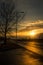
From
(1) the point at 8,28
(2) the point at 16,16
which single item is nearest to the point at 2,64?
(1) the point at 8,28

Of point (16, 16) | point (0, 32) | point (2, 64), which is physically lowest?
point (2, 64)

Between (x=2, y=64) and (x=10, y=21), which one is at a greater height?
(x=10, y=21)

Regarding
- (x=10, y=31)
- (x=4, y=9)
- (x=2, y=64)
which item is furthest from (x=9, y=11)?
(x=2, y=64)

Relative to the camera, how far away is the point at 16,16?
4938 centimetres

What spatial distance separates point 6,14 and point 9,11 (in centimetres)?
155

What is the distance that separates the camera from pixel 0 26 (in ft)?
159

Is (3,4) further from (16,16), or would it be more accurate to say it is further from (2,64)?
(2,64)

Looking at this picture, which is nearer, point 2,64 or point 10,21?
point 2,64

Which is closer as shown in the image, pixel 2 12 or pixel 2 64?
pixel 2 64

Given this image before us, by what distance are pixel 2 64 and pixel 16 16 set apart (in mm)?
34599

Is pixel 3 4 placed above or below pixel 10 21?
above

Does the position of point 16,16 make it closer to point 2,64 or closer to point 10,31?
point 10,31

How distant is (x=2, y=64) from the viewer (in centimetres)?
1520

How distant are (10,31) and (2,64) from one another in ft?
106
